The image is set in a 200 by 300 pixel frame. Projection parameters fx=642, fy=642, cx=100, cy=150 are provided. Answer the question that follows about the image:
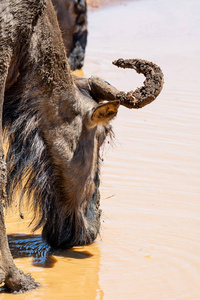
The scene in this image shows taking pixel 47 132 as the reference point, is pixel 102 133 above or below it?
below

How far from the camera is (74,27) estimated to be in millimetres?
14266

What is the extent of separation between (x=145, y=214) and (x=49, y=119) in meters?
2.07

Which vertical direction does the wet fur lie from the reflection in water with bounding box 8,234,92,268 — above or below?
above

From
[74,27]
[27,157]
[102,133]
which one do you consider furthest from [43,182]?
[74,27]

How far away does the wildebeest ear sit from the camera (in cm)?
520

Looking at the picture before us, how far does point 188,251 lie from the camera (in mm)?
5992

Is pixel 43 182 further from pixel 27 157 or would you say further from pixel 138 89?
pixel 138 89

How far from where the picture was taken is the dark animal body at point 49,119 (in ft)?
15.9

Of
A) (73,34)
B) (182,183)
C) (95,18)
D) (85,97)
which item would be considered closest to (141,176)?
(182,183)

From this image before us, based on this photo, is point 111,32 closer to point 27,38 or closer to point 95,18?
point 95,18

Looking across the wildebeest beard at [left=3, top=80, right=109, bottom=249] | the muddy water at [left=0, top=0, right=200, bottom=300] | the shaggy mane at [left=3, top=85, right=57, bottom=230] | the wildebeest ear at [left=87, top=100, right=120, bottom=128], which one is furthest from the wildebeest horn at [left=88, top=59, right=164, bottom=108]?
the muddy water at [left=0, top=0, right=200, bottom=300]

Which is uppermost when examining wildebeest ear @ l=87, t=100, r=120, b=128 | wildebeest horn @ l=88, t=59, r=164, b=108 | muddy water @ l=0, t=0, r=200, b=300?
wildebeest horn @ l=88, t=59, r=164, b=108

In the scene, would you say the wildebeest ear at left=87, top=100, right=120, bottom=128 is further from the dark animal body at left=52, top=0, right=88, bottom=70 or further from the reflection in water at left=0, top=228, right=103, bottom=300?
the dark animal body at left=52, top=0, right=88, bottom=70

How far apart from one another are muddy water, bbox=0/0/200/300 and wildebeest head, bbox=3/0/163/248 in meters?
0.47
